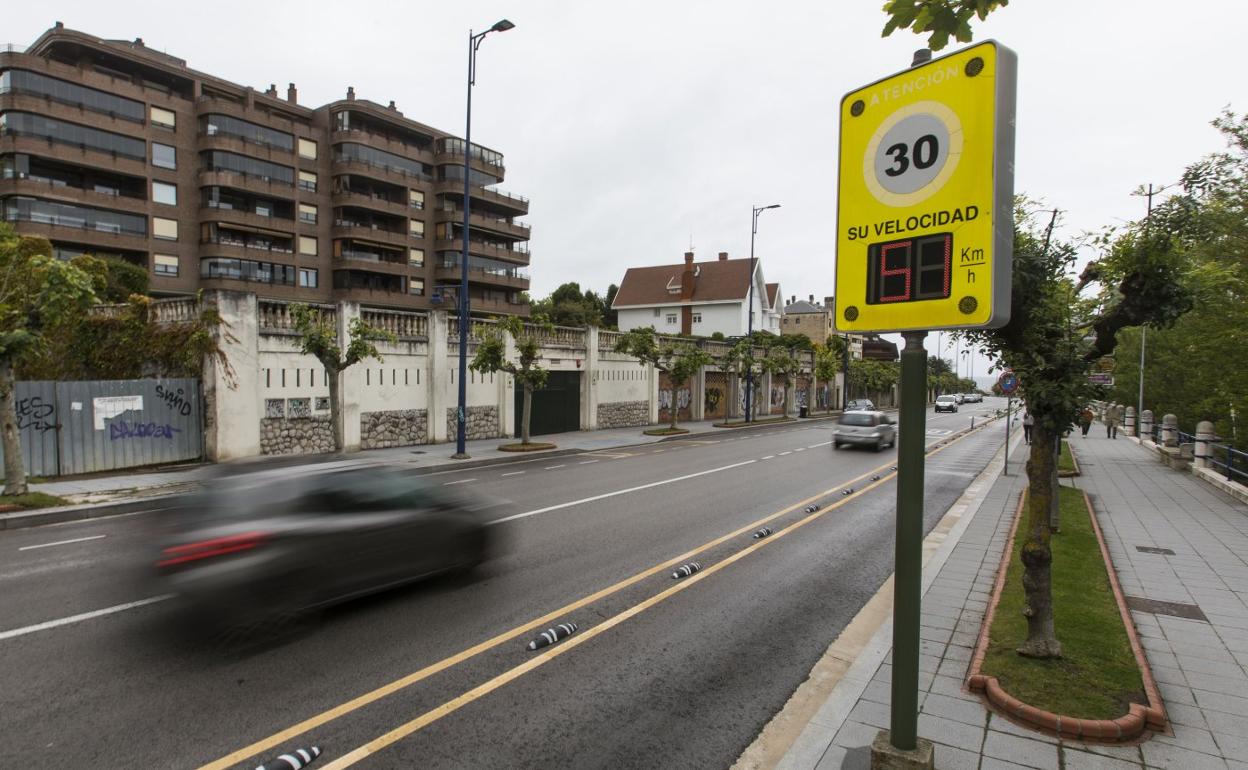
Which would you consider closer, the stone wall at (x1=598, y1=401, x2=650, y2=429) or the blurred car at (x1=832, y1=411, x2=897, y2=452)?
the blurred car at (x1=832, y1=411, x2=897, y2=452)

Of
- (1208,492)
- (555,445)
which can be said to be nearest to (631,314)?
(555,445)

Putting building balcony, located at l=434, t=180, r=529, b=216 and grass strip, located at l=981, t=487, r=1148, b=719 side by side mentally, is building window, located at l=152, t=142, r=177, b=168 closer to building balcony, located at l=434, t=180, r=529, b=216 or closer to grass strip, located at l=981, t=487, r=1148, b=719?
building balcony, located at l=434, t=180, r=529, b=216

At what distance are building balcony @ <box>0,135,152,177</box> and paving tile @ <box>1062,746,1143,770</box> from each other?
52.3 metres

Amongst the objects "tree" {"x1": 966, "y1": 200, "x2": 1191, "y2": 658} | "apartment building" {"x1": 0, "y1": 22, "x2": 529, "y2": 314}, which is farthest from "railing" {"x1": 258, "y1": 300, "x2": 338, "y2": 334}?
"apartment building" {"x1": 0, "y1": 22, "x2": 529, "y2": 314}

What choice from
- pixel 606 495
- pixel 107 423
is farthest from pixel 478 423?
pixel 606 495

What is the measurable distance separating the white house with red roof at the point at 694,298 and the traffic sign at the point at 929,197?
58839mm

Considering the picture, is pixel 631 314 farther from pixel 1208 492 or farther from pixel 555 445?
pixel 1208 492

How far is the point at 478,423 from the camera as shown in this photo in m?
25.0

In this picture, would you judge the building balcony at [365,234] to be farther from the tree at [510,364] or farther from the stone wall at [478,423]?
the tree at [510,364]

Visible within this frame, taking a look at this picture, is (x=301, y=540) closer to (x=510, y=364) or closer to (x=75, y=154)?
(x=510, y=364)

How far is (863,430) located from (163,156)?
157ft

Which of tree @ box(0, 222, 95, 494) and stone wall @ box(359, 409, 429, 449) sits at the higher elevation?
tree @ box(0, 222, 95, 494)

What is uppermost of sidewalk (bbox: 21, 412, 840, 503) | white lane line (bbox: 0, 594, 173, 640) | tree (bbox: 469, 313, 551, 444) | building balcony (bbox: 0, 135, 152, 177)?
building balcony (bbox: 0, 135, 152, 177)

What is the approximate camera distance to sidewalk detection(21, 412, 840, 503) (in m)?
13.1
